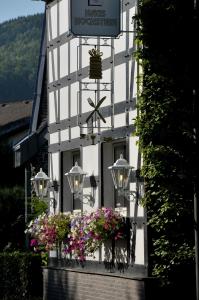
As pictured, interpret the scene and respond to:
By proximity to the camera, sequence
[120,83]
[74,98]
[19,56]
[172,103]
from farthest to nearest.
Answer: [19,56]
[74,98]
[120,83]
[172,103]

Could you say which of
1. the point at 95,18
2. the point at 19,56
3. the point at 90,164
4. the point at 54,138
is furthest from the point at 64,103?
the point at 19,56

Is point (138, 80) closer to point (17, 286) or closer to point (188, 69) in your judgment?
point (188, 69)

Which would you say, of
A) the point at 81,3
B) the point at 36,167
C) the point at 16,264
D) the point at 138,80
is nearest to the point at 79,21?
the point at 81,3

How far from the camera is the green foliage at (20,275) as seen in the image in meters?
27.3

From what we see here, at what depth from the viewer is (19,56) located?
367ft

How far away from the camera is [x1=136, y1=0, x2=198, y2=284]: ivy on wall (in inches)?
603

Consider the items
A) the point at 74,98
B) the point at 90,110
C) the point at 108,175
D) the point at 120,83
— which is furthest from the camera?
the point at 74,98

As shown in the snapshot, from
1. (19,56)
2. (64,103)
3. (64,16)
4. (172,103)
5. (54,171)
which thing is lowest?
(54,171)

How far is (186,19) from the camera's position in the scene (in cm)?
1556

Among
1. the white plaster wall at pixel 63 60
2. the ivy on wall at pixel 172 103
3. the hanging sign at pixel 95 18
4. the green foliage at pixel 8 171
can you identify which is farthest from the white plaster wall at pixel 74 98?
the green foliage at pixel 8 171

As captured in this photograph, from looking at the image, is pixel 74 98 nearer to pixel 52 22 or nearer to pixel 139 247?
pixel 52 22

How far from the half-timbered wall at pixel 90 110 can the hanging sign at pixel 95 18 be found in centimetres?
35

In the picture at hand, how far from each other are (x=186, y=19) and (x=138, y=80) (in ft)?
10.7

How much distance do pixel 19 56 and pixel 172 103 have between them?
9640 centimetres
